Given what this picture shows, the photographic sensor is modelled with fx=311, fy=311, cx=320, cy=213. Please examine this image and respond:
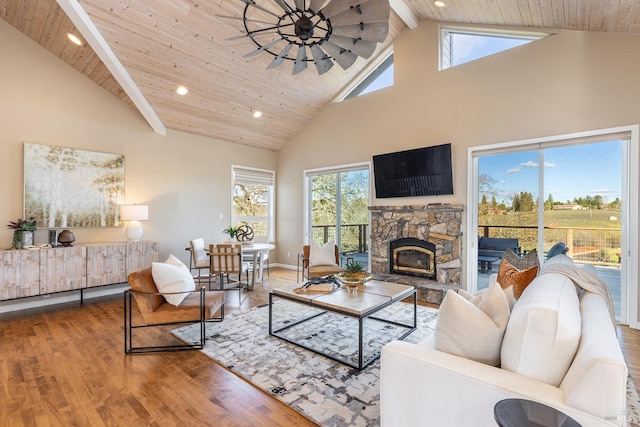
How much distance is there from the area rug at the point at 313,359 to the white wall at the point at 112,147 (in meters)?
2.76

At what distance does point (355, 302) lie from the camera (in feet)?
9.64

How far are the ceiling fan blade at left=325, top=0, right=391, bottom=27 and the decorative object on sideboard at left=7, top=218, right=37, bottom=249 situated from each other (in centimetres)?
465

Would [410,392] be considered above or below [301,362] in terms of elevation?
above

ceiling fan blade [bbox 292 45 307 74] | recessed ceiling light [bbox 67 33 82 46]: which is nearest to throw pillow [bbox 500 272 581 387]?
ceiling fan blade [bbox 292 45 307 74]

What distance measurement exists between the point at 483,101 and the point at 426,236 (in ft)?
7.21

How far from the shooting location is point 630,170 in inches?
141

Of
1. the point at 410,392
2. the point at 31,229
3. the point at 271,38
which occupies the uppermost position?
the point at 271,38

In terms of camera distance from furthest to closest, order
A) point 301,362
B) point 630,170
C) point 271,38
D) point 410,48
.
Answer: point 410,48, point 271,38, point 630,170, point 301,362

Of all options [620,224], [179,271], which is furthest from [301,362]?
[620,224]

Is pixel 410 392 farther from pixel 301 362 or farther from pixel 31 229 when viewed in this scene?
pixel 31 229

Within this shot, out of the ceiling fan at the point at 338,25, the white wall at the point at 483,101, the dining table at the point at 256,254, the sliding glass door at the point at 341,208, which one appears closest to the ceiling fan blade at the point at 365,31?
the ceiling fan at the point at 338,25

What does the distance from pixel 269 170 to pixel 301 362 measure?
5.42 metres

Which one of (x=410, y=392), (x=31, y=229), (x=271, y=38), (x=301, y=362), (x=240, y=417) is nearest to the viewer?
(x=410, y=392)

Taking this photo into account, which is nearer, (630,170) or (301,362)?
(301,362)
